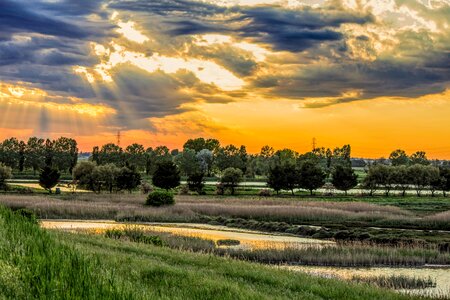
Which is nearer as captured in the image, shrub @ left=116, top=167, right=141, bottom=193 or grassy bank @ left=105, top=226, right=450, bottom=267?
grassy bank @ left=105, top=226, right=450, bottom=267

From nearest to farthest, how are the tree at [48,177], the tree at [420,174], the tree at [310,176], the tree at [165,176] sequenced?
the tree at [48,177] → the tree at [165,176] → the tree at [310,176] → the tree at [420,174]

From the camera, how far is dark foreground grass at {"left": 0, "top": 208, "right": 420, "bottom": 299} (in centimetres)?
911

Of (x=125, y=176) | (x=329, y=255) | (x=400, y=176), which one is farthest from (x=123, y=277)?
(x=400, y=176)

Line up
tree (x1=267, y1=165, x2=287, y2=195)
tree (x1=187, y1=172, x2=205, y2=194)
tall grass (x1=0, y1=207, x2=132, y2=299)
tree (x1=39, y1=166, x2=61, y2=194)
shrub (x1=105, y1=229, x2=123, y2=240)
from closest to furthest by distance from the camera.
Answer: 1. tall grass (x1=0, y1=207, x2=132, y2=299)
2. shrub (x1=105, y1=229, x2=123, y2=240)
3. tree (x1=39, y1=166, x2=61, y2=194)
4. tree (x1=187, y1=172, x2=205, y2=194)
5. tree (x1=267, y1=165, x2=287, y2=195)

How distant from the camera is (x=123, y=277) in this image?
14.5m

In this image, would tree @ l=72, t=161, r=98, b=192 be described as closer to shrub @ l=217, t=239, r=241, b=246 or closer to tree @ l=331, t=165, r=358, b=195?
tree @ l=331, t=165, r=358, b=195

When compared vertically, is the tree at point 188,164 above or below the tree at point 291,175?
above

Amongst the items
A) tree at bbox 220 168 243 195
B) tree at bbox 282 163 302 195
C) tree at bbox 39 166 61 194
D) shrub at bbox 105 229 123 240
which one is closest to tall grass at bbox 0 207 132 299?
shrub at bbox 105 229 123 240

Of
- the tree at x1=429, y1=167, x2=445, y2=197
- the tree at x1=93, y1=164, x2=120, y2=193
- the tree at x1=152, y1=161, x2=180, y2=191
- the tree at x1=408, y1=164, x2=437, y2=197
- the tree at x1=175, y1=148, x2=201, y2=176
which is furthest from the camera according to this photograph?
the tree at x1=175, y1=148, x2=201, y2=176

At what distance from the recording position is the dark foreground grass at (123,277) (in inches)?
359

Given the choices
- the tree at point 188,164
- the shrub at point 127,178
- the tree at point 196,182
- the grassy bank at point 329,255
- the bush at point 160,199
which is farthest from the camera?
the tree at point 188,164

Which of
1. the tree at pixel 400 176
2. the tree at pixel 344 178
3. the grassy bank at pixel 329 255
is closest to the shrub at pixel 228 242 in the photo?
the grassy bank at pixel 329 255

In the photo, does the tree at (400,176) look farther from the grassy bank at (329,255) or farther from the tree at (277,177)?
the grassy bank at (329,255)

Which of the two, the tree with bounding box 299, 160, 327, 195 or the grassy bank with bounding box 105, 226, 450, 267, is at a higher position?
the tree with bounding box 299, 160, 327, 195
